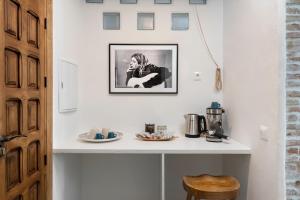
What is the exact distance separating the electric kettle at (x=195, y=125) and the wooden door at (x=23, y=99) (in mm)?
1403

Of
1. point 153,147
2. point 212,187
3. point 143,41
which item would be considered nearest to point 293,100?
point 212,187

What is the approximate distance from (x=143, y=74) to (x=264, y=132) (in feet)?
4.60

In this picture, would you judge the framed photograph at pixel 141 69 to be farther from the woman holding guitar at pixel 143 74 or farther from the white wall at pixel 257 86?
the white wall at pixel 257 86

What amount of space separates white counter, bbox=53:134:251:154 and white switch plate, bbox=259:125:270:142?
0.86 ft

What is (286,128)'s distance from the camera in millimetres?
1415

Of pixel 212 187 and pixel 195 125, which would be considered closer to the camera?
pixel 212 187

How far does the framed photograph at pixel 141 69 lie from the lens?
255 centimetres

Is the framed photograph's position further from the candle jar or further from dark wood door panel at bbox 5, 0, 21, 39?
dark wood door panel at bbox 5, 0, 21, 39

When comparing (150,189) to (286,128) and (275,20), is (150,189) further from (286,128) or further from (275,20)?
(275,20)

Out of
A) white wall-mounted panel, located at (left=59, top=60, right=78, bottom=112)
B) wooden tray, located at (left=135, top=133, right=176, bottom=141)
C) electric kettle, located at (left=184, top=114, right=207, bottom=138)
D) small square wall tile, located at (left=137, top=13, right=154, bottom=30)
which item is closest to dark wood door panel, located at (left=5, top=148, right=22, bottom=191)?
white wall-mounted panel, located at (left=59, top=60, right=78, bottom=112)

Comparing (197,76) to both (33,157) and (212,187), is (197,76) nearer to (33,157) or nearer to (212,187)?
(212,187)

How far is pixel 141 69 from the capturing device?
2.55 m

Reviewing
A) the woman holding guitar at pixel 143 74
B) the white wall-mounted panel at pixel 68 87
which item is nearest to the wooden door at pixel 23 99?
the white wall-mounted panel at pixel 68 87

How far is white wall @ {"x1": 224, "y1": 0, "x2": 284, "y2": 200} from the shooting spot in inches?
57.1
